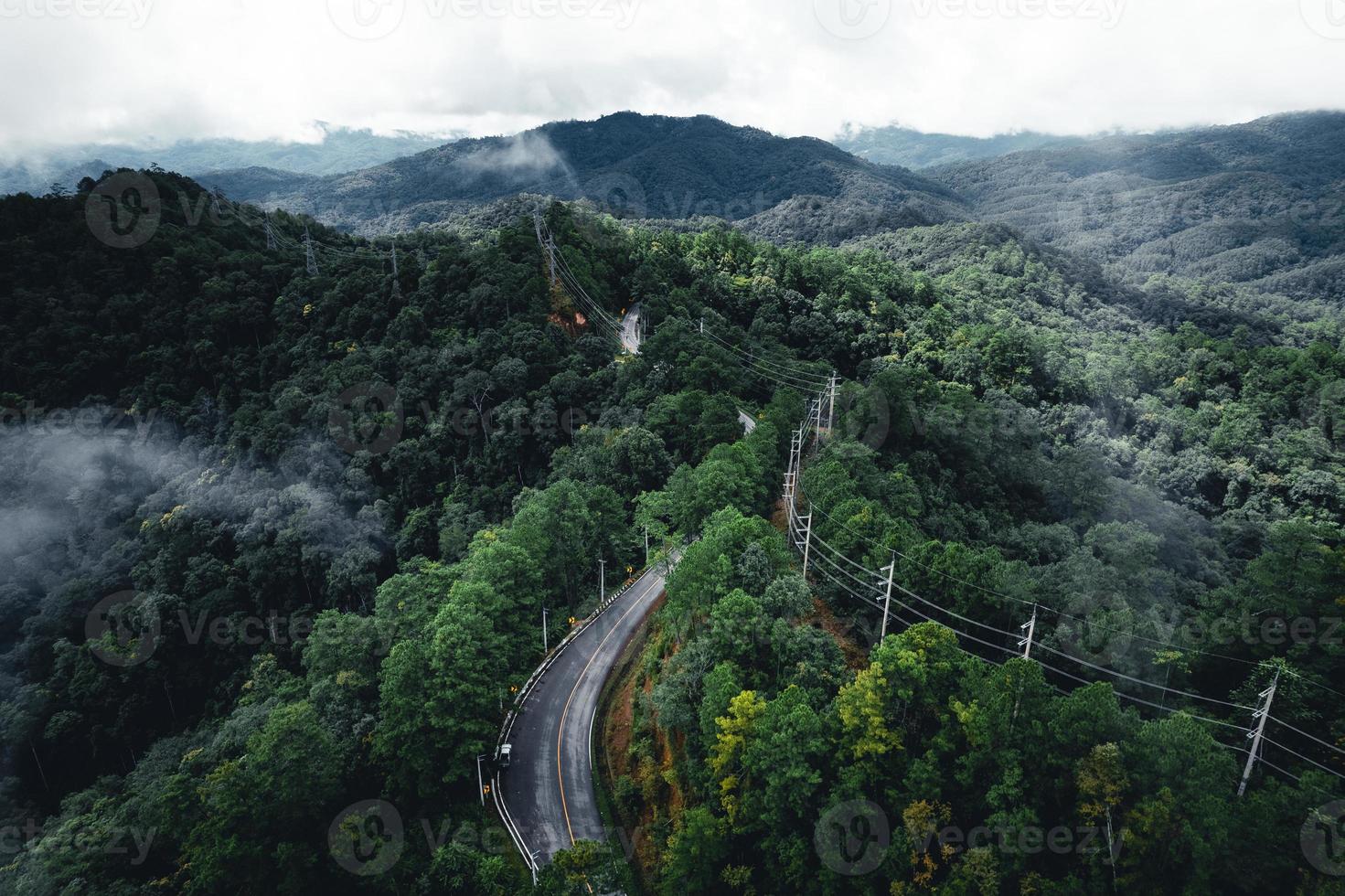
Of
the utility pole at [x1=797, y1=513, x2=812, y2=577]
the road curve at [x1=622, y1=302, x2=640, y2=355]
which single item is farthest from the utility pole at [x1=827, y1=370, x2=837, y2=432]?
the road curve at [x1=622, y1=302, x2=640, y2=355]

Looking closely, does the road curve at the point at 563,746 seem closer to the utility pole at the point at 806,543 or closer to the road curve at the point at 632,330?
the utility pole at the point at 806,543

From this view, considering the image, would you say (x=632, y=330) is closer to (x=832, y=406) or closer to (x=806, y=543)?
(x=832, y=406)

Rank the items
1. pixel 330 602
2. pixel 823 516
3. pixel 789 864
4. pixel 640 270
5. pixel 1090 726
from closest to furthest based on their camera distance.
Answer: pixel 1090 726, pixel 789 864, pixel 823 516, pixel 330 602, pixel 640 270

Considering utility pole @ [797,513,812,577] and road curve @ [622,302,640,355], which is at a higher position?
road curve @ [622,302,640,355]

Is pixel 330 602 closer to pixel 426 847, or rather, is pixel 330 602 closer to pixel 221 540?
pixel 221 540

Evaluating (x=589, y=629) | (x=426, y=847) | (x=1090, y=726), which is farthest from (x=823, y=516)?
(x=426, y=847)

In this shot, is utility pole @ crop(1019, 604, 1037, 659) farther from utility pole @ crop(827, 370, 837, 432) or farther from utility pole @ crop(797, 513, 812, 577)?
utility pole @ crop(827, 370, 837, 432)
